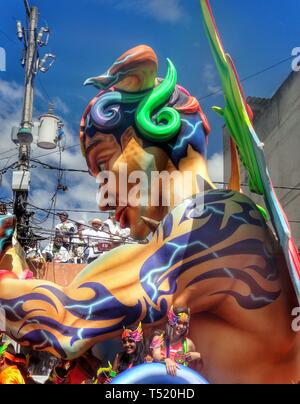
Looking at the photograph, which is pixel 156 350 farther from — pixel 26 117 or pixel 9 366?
pixel 26 117

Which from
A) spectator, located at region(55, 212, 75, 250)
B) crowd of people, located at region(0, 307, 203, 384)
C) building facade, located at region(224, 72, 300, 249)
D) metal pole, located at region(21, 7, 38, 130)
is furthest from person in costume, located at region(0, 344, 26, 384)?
building facade, located at region(224, 72, 300, 249)

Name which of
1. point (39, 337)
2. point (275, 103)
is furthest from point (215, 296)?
point (275, 103)

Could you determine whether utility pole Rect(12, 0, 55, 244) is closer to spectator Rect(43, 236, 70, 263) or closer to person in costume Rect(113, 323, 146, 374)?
spectator Rect(43, 236, 70, 263)

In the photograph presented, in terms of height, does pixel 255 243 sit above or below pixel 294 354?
above

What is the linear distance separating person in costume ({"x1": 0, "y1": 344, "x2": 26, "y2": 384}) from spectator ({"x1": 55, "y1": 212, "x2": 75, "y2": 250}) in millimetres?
3046

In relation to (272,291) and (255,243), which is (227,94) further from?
(272,291)

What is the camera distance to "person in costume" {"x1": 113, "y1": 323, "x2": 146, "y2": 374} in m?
3.10

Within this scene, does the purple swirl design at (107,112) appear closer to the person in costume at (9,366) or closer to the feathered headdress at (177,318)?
the feathered headdress at (177,318)

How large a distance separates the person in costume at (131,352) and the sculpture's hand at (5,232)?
3.41ft

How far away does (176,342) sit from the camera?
9.87ft

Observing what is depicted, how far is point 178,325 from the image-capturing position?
3035 millimetres

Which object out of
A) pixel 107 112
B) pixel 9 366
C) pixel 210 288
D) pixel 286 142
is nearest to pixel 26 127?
pixel 107 112

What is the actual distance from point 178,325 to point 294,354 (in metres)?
0.73
